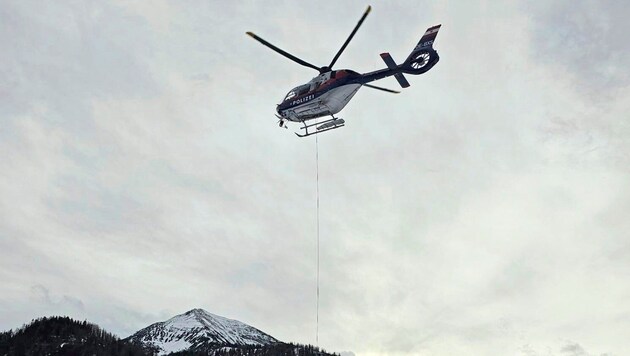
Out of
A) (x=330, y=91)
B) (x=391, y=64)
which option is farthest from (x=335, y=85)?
(x=391, y=64)

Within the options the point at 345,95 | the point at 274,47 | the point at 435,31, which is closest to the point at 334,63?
the point at 345,95

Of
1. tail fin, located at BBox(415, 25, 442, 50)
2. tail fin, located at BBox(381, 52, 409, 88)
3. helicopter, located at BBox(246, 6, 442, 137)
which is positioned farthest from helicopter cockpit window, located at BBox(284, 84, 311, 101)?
tail fin, located at BBox(415, 25, 442, 50)

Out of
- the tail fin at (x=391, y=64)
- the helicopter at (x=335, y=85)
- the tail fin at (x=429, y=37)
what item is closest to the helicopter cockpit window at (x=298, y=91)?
the helicopter at (x=335, y=85)

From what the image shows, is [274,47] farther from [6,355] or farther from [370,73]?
[6,355]

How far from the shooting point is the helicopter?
6225cm

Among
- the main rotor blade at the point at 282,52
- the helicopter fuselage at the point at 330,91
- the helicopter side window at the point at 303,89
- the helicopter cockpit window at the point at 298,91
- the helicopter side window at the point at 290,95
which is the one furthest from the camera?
the helicopter side window at the point at 290,95

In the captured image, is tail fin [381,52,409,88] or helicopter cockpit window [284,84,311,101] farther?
helicopter cockpit window [284,84,311,101]

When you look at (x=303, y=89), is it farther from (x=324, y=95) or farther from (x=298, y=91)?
(x=324, y=95)

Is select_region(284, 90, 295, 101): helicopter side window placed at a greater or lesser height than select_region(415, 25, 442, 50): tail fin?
lesser

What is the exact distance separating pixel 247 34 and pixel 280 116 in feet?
53.6

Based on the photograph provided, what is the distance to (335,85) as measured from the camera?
65.2 metres

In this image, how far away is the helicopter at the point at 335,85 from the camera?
6225 cm

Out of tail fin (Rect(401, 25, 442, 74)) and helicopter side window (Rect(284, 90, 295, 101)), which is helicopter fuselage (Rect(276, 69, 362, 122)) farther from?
tail fin (Rect(401, 25, 442, 74))

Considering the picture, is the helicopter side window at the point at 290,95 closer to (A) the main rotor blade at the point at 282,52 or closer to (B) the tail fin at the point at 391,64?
(A) the main rotor blade at the point at 282,52
